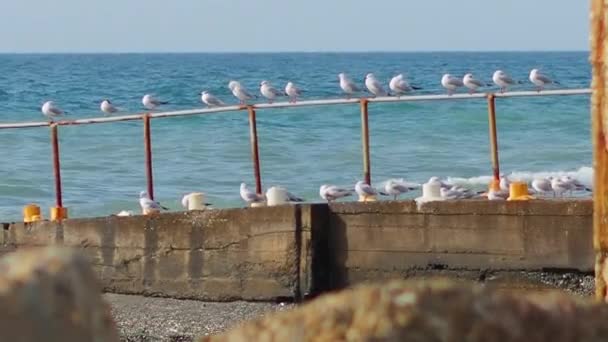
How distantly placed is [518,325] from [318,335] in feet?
1.13

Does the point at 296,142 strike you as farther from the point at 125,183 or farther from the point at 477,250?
the point at 477,250

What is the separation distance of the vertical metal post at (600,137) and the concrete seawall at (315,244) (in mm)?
3378

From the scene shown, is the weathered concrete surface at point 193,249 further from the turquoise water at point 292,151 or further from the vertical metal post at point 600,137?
the turquoise water at point 292,151

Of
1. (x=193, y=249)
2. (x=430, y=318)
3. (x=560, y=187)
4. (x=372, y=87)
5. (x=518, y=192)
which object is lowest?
(x=193, y=249)

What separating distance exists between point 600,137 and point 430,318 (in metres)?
3.82

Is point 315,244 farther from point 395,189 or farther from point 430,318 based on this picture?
point 430,318

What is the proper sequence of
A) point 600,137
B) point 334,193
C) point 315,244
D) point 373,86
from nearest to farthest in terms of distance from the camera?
point 600,137 < point 315,244 < point 334,193 < point 373,86

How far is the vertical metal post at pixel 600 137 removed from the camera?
5.93 metres

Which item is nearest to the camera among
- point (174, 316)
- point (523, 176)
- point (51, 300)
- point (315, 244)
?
point (51, 300)

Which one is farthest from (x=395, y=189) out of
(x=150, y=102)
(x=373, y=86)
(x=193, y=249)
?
(x=150, y=102)

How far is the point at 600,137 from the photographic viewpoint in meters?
6.04

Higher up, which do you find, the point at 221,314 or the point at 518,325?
the point at 518,325

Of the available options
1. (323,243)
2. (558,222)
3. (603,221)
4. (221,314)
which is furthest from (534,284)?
(603,221)

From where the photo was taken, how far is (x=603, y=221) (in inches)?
242
